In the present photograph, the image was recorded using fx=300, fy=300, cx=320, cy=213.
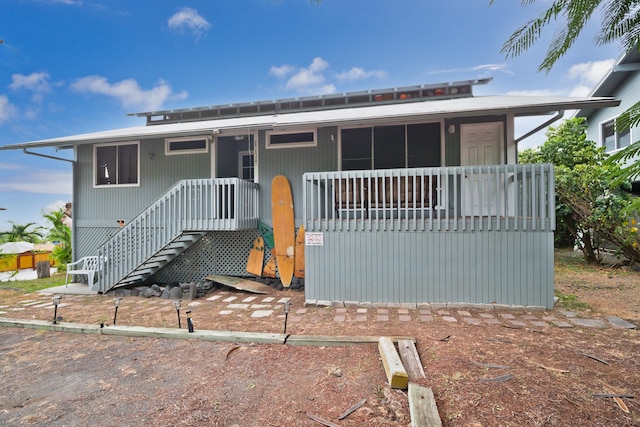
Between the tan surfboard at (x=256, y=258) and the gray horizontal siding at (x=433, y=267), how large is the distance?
6.56 ft

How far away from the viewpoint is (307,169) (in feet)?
23.1

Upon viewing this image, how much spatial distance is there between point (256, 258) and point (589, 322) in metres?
6.06

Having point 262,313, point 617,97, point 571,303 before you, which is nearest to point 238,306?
point 262,313

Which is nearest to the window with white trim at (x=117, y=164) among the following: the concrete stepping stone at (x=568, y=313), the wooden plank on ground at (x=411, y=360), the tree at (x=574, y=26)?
the wooden plank on ground at (x=411, y=360)

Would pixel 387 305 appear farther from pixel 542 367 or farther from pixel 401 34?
pixel 401 34

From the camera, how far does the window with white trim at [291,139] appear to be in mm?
7051

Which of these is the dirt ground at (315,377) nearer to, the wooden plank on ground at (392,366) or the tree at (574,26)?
the wooden plank on ground at (392,366)

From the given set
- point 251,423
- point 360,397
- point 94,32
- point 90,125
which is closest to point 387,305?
point 360,397

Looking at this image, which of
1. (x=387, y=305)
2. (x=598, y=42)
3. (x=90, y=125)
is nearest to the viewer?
(x=598, y=42)

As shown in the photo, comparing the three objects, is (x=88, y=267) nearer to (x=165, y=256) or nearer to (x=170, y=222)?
(x=165, y=256)

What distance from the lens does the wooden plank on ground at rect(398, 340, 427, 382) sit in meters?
2.78

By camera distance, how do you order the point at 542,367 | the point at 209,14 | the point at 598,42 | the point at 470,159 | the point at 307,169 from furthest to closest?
A: the point at 209,14
the point at 307,169
the point at 470,159
the point at 542,367
the point at 598,42

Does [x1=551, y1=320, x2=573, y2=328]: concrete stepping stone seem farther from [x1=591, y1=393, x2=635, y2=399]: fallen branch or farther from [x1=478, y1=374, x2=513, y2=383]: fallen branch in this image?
[x1=478, y1=374, x2=513, y2=383]: fallen branch

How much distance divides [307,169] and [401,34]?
8295 mm
